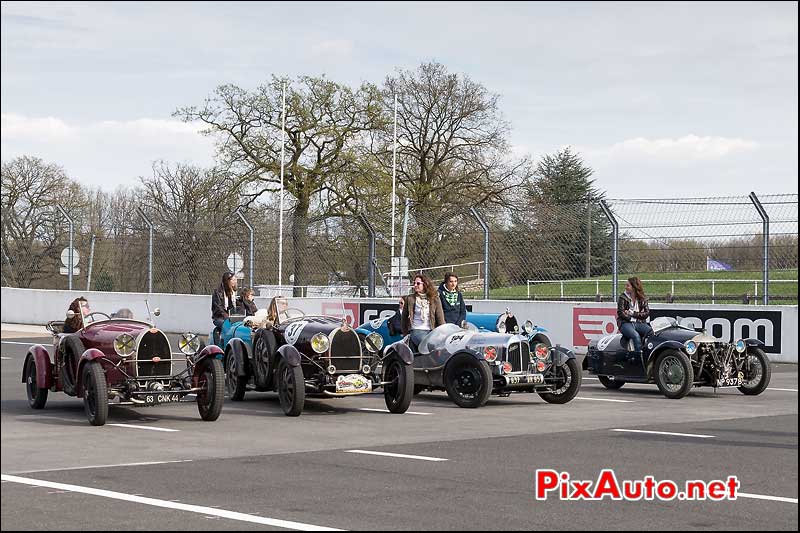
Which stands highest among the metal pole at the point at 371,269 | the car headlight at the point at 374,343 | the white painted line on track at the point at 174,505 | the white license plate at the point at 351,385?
the metal pole at the point at 371,269

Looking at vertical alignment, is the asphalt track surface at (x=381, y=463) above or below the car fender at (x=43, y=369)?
below

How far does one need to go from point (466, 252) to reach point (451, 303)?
9.61 metres

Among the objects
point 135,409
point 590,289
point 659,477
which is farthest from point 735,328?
point 659,477

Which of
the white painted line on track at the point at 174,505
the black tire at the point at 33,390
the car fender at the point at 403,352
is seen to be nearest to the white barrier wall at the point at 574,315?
the black tire at the point at 33,390

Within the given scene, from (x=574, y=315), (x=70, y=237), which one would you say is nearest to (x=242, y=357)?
(x=574, y=315)

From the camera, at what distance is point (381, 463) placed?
9.73m

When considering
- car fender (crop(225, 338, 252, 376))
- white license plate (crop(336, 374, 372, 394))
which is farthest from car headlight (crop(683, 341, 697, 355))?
car fender (crop(225, 338, 252, 376))

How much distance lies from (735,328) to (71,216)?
18498 mm

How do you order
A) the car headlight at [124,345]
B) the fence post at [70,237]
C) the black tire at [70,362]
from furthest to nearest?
1. the fence post at [70,237]
2. the black tire at [70,362]
3. the car headlight at [124,345]

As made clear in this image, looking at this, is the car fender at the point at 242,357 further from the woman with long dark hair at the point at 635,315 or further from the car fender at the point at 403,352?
the woman with long dark hair at the point at 635,315

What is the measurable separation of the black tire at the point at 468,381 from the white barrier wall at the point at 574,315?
225cm

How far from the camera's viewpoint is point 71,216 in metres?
32.7

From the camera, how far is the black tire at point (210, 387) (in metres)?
12.8

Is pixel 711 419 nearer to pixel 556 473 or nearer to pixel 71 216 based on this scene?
pixel 556 473
